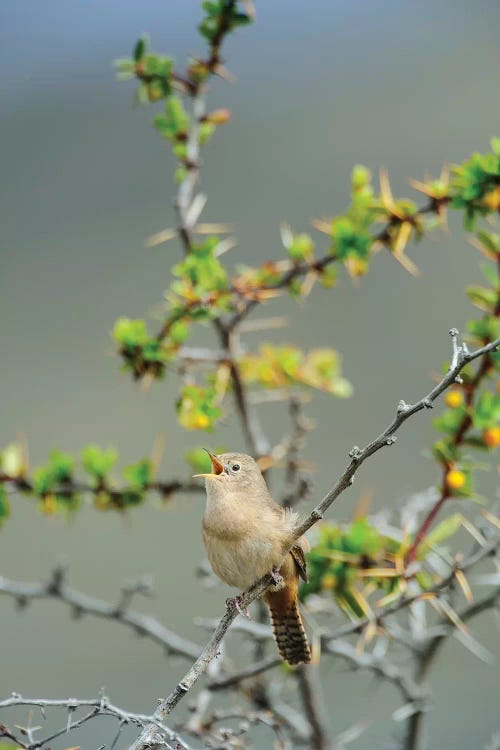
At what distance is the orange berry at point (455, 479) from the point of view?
2.79m

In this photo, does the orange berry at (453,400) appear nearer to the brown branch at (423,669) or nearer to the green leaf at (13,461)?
the brown branch at (423,669)

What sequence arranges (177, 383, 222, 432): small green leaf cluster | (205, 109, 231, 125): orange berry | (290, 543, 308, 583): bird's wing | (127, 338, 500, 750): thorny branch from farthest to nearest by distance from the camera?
1. (205, 109, 231, 125): orange berry
2. (177, 383, 222, 432): small green leaf cluster
3. (290, 543, 308, 583): bird's wing
4. (127, 338, 500, 750): thorny branch

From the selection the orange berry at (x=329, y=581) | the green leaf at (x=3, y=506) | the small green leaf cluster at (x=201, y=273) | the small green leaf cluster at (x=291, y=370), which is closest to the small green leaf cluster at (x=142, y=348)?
the small green leaf cluster at (x=201, y=273)

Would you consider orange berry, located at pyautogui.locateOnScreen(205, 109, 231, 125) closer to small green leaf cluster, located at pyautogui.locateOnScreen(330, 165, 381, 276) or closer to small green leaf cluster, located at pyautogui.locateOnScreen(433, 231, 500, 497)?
small green leaf cluster, located at pyautogui.locateOnScreen(330, 165, 381, 276)

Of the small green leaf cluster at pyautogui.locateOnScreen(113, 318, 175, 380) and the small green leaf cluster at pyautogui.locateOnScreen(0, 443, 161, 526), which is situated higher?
the small green leaf cluster at pyautogui.locateOnScreen(113, 318, 175, 380)

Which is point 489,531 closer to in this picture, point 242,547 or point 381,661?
point 381,661

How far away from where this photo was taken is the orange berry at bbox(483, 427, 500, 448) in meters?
2.79

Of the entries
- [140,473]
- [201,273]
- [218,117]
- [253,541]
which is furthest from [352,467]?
[218,117]

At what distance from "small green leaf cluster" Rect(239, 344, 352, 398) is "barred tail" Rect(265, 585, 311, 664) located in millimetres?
777

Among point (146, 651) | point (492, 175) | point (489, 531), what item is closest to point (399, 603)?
point (489, 531)

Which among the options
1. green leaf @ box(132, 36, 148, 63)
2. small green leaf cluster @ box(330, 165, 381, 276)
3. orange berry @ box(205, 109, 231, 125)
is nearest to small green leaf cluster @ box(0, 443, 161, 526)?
small green leaf cluster @ box(330, 165, 381, 276)

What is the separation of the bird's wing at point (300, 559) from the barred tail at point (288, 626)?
0.36 feet

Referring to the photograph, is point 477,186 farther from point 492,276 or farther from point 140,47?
point 140,47

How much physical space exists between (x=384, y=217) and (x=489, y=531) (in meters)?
0.99
